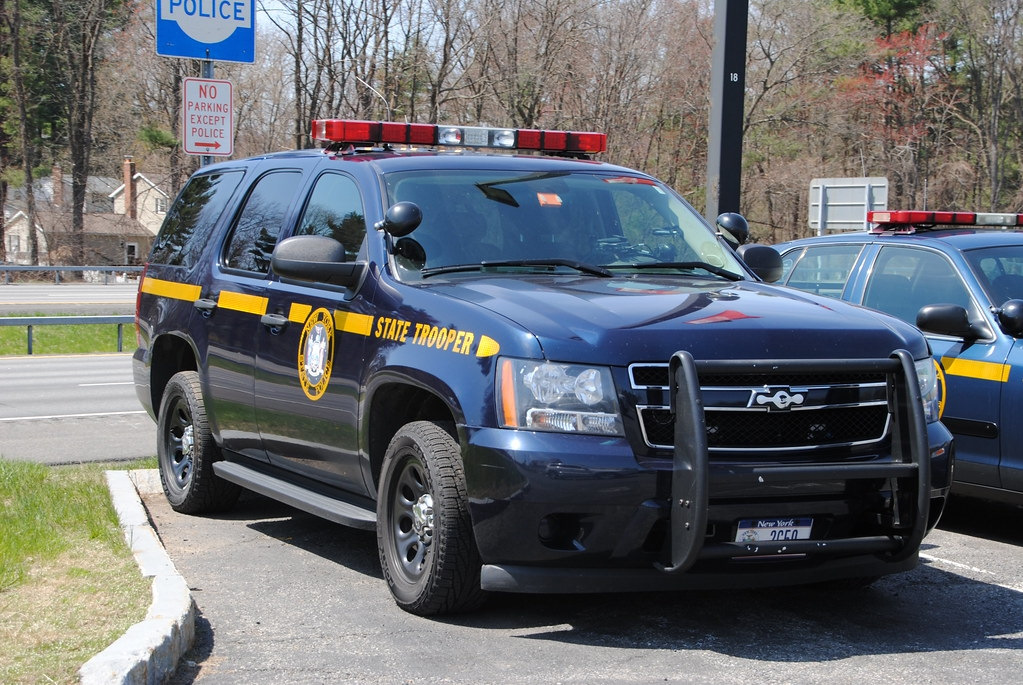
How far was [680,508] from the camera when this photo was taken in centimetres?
434

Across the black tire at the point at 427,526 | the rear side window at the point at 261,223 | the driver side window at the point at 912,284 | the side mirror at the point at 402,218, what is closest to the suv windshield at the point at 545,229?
the side mirror at the point at 402,218

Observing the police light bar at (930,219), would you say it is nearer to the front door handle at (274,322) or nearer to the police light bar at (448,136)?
the police light bar at (448,136)

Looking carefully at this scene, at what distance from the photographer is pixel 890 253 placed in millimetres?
7711

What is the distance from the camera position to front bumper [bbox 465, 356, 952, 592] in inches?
170

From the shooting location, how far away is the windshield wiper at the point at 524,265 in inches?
214

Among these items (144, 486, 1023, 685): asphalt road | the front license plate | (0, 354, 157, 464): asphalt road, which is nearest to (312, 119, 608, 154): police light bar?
(144, 486, 1023, 685): asphalt road

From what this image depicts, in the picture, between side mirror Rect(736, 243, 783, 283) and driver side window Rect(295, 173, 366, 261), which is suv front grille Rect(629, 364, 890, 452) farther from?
driver side window Rect(295, 173, 366, 261)

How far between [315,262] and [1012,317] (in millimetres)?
3671

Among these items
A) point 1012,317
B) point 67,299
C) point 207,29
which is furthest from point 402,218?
point 67,299

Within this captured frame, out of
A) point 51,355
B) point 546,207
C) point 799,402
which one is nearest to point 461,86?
point 51,355

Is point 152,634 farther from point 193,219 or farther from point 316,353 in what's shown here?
point 193,219

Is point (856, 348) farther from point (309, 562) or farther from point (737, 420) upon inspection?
point (309, 562)

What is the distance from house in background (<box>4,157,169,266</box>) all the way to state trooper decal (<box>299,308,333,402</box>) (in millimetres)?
44330

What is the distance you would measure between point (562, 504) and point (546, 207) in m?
1.91
